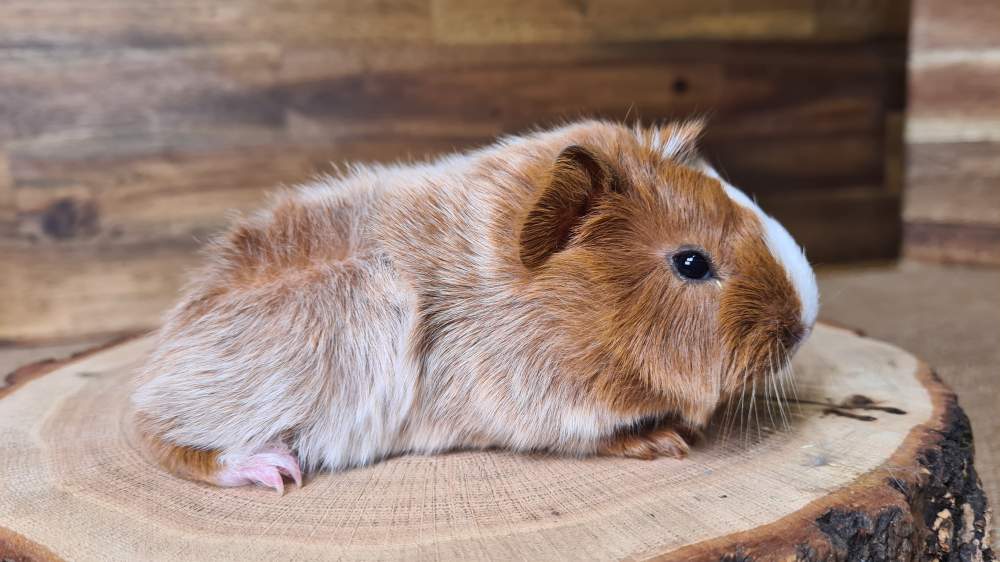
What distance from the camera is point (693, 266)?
4.76 feet

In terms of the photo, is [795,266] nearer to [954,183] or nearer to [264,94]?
[264,94]

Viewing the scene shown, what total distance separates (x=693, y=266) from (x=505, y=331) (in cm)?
40

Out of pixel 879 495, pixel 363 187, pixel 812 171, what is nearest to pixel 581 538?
pixel 879 495

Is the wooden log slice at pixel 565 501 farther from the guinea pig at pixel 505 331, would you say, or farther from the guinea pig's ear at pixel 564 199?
the guinea pig's ear at pixel 564 199

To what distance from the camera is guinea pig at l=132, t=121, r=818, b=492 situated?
4.72 feet

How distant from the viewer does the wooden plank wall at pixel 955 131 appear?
3.48 m

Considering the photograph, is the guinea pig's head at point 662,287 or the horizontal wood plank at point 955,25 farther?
the horizontal wood plank at point 955,25

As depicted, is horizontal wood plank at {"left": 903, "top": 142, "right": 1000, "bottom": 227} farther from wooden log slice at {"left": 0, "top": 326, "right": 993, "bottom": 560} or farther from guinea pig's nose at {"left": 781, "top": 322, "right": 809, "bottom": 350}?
guinea pig's nose at {"left": 781, "top": 322, "right": 809, "bottom": 350}

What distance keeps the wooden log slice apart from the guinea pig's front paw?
2 centimetres

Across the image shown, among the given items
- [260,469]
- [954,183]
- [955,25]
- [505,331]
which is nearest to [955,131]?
[954,183]

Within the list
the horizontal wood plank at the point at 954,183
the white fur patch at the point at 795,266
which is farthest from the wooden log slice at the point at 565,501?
the horizontal wood plank at the point at 954,183

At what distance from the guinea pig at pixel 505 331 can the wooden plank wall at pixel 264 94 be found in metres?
1.62

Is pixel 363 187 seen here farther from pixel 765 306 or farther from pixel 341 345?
pixel 765 306

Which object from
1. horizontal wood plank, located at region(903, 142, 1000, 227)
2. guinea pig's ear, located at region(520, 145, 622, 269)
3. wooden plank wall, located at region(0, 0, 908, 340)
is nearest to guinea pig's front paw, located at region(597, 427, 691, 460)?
guinea pig's ear, located at region(520, 145, 622, 269)
